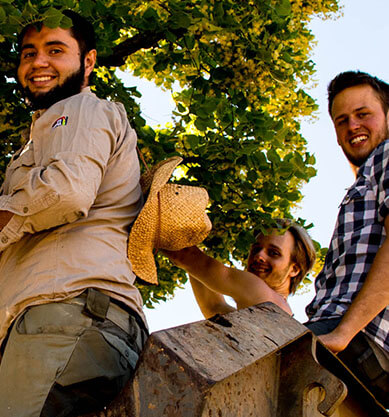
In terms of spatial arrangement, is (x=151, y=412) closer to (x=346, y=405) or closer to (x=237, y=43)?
(x=346, y=405)

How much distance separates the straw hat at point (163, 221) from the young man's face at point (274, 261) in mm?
1967

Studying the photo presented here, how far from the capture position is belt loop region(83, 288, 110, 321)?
231cm

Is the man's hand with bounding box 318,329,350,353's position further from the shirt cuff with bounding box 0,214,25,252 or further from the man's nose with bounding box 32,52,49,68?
the man's nose with bounding box 32,52,49,68

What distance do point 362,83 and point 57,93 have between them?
169 centimetres

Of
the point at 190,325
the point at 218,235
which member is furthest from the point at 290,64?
the point at 190,325

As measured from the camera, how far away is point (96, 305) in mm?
2334

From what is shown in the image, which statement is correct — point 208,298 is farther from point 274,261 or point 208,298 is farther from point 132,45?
point 132,45

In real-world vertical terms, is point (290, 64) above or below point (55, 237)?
above

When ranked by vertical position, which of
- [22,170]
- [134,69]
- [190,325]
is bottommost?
[190,325]

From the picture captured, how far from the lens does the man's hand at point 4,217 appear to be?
2.41m

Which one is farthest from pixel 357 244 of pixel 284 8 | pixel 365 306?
pixel 284 8

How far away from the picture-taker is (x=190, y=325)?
2.08 metres

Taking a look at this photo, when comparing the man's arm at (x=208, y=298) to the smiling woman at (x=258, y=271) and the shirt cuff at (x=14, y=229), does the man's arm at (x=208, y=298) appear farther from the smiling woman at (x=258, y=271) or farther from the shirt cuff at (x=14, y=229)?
the shirt cuff at (x=14, y=229)

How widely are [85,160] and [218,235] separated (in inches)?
114
